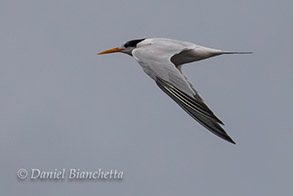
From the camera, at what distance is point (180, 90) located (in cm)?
1240

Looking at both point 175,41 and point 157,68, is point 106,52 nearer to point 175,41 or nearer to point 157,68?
point 175,41

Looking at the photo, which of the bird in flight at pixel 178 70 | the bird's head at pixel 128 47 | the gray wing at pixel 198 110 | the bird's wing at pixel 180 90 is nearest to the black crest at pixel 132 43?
the bird's head at pixel 128 47

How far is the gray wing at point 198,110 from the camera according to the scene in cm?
1196

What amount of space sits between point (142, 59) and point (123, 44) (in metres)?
3.55

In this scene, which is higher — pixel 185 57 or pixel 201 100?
pixel 185 57

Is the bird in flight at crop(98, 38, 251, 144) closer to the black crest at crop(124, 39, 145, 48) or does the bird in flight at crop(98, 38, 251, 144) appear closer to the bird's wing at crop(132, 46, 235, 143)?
the bird's wing at crop(132, 46, 235, 143)

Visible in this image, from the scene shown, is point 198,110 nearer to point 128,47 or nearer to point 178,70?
point 178,70

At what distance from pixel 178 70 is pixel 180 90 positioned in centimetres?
53

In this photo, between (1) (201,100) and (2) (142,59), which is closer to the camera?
(1) (201,100)

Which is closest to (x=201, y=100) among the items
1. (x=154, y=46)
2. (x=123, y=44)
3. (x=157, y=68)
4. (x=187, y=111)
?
(x=187, y=111)

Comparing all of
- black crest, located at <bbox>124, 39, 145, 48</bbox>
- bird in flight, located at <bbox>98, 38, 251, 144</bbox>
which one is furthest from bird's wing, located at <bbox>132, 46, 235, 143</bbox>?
black crest, located at <bbox>124, 39, 145, 48</bbox>

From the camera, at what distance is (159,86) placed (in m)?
12.8

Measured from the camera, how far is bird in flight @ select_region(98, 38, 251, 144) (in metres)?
12.1

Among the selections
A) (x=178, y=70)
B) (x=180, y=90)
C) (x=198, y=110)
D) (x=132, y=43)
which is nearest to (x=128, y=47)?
(x=132, y=43)
